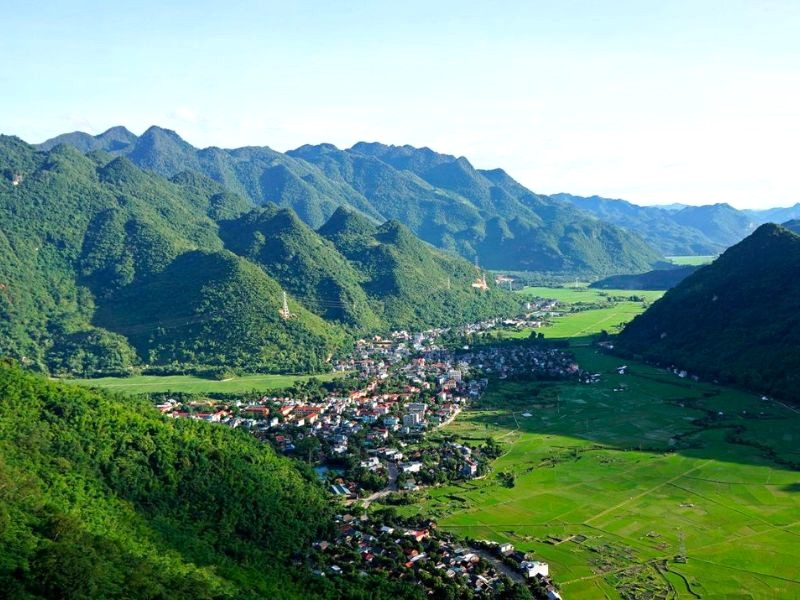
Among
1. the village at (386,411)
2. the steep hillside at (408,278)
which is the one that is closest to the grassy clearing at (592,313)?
the steep hillside at (408,278)

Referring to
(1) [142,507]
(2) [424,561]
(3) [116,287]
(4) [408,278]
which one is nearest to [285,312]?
(3) [116,287]

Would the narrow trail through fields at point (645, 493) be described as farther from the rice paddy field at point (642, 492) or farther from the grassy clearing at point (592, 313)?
the grassy clearing at point (592, 313)

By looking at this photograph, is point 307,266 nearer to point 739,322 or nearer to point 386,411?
point 386,411

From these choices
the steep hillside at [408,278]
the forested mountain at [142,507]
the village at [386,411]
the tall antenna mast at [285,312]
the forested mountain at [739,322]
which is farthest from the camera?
the steep hillside at [408,278]

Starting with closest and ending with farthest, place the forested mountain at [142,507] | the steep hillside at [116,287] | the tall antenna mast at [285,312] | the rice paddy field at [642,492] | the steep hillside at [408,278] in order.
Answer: the forested mountain at [142,507], the rice paddy field at [642,492], the steep hillside at [116,287], the tall antenna mast at [285,312], the steep hillside at [408,278]

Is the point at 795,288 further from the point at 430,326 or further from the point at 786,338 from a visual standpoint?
the point at 430,326

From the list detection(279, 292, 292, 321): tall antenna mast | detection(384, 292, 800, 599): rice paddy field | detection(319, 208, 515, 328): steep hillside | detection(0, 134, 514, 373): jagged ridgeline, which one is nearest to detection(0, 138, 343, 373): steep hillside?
detection(0, 134, 514, 373): jagged ridgeline
